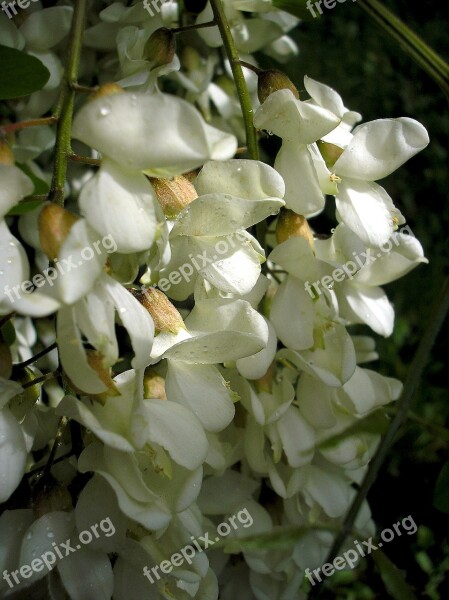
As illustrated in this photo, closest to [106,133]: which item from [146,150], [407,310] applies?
[146,150]

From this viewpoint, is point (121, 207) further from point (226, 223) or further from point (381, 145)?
point (381, 145)

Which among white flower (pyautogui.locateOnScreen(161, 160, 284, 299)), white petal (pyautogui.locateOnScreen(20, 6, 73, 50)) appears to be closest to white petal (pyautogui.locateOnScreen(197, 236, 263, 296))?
white flower (pyautogui.locateOnScreen(161, 160, 284, 299))

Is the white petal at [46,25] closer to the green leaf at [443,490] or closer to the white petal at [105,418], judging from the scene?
the white petal at [105,418]

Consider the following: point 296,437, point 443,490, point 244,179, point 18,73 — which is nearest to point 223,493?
point 296,437

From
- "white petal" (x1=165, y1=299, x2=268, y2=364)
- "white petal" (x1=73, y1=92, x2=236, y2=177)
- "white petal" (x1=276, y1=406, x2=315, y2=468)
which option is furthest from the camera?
"white petal" (x1=276, y1=406, x2=315, y2=468)

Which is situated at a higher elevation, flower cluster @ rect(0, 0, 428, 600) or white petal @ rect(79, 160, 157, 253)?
white petal @ rect(79, 160, 157, 253)

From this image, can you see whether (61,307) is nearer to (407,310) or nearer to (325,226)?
(325,226)

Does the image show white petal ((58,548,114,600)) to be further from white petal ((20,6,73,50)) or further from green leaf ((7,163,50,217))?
white petal ((20,6,73,50))
